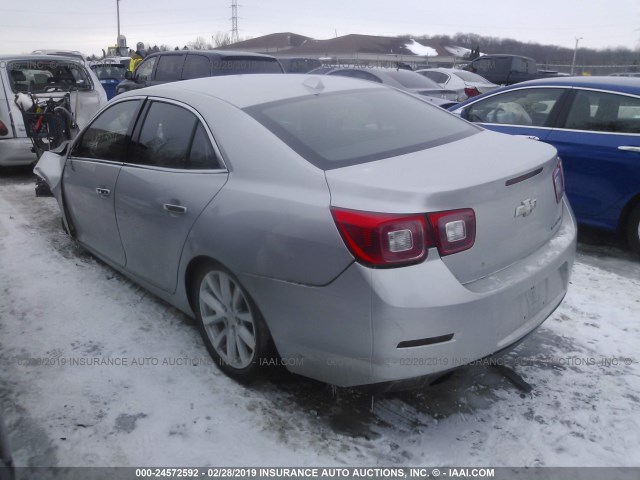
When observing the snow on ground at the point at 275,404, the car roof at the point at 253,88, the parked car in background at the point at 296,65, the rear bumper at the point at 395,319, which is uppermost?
the parked car in background at the point at 296,65

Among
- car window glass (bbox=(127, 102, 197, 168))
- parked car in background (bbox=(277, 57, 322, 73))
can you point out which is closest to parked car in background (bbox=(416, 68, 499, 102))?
parked car in background (bbox=(277, 57, 322, 73))

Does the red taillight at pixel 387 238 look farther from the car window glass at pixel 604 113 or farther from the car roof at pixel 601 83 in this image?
the car roof at pixel 601 83

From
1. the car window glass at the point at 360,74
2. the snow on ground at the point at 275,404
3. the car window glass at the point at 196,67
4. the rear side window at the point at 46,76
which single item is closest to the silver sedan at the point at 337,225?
the snow on ground at the point at 275,404

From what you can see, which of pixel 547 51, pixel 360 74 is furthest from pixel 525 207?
pixel 547 51

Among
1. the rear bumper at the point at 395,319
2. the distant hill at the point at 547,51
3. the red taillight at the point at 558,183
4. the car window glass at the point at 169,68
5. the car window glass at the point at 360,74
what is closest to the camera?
the rear bumper at the point at 395,319

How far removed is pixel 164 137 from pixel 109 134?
76 cm

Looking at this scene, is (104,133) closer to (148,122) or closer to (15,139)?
(148,122)

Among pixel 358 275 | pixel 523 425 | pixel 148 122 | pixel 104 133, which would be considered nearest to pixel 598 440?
pixel 523 425

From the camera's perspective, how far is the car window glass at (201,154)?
9.23 ft

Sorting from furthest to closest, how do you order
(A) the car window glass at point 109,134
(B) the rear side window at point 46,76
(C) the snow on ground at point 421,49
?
(C) the snow on ground at point 421,49 < (B) the rear side window at point 46,76 < (A) the car window glass at point 109,134

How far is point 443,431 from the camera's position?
252 cm

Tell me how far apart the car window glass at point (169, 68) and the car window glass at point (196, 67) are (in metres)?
0.19

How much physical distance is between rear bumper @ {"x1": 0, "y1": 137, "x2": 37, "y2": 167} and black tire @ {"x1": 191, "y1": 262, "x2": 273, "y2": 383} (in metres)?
5.85

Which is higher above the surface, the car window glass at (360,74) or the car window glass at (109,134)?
the car window glass at (360,74)
